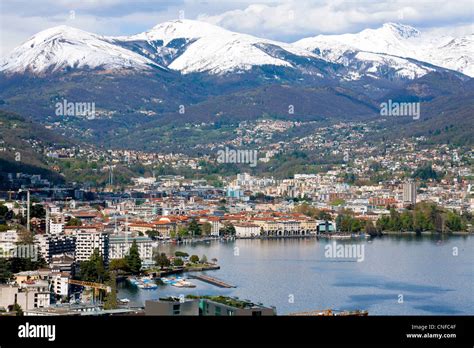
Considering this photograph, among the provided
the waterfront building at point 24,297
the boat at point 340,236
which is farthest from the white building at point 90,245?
the boat at point 340,236

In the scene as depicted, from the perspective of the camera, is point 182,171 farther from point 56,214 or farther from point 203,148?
point 56,214

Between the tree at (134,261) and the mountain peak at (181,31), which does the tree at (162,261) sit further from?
the mountain peak at (181,31)

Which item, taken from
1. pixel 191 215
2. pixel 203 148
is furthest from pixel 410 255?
pixel 203 148

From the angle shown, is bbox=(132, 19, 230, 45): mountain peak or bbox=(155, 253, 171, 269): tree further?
bbox=(132, 19, 230, 45): mountain peak

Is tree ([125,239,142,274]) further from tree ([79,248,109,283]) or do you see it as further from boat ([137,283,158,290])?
boat ([137,283,158,290])

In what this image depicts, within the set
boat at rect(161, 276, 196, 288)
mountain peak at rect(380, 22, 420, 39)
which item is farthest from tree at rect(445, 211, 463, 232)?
mountain peak at rect(380, 22, 420, 39)

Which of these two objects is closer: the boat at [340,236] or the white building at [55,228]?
the white building at [55,228]
